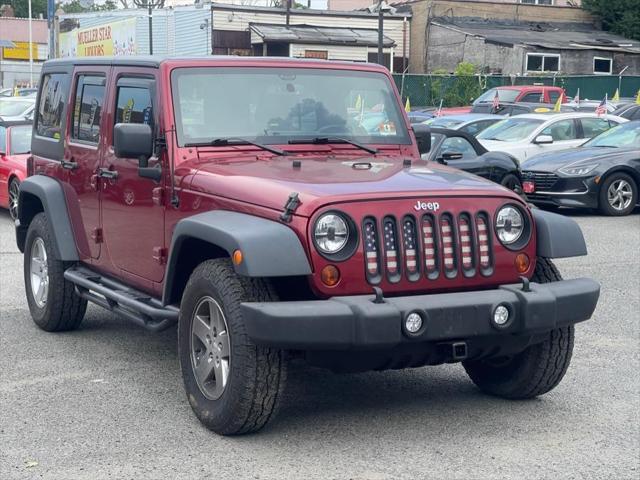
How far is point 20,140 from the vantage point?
629 inches

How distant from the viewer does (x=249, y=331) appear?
5.11m

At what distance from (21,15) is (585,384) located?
10104cm

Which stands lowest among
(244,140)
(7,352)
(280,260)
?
(7,352)

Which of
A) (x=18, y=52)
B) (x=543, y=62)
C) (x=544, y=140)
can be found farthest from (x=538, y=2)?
(x=544, y=140)

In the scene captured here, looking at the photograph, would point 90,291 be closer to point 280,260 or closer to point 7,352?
point 7,352

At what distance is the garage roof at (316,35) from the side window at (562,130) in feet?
83.2

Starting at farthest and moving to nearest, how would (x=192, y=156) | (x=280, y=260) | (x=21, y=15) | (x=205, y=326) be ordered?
(x=21, y=15)
(x=192, y=156)
(x=205, y=326)
(x=280, y=260)

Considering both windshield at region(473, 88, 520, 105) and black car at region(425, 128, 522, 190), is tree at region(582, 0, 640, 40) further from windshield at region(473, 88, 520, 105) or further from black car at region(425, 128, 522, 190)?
black car at region(425, 128, 522, 190)

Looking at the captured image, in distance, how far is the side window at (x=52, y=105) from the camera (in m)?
8.04

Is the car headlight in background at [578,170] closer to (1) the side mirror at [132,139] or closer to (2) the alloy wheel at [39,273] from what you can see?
(2) the alloy wheel at [39,273]

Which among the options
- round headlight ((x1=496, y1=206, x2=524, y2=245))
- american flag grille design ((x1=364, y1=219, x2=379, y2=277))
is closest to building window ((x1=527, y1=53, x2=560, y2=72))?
round headlight ((x1=496, y1=206, x2=524, y2=245))

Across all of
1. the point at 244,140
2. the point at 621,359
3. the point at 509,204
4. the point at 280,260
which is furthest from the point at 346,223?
the point at 621,359

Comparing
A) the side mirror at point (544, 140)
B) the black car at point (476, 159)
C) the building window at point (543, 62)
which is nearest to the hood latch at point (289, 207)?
the black car at point (476, 159)

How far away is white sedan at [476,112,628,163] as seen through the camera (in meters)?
18.9
